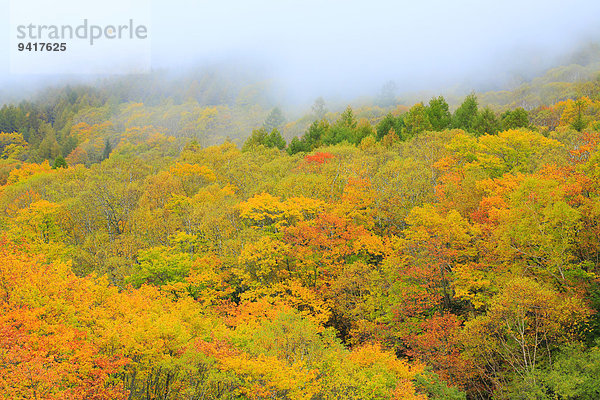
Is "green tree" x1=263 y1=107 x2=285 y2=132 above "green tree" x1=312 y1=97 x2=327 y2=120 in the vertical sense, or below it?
below

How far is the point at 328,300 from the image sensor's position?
123ft

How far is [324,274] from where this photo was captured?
134 ft

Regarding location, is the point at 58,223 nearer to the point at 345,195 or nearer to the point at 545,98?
the point at 345,195

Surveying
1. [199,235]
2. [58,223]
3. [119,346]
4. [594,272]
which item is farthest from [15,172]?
[594,272]

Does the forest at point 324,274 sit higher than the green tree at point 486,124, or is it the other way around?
the green tree at point 486,124

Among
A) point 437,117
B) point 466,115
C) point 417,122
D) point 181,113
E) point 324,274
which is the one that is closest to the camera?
point 324,274

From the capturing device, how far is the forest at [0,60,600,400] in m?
22.7

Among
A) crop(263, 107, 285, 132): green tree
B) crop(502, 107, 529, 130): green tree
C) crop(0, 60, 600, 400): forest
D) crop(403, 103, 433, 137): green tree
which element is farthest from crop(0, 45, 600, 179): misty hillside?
crop(0, 60, 600, 400): forest

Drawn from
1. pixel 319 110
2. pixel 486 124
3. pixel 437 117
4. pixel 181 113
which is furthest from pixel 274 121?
pixel 486 124

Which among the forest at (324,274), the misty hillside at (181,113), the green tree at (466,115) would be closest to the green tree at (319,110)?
the misty hillside at (181,113)

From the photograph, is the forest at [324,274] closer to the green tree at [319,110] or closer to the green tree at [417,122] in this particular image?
the green tree at [417,122]

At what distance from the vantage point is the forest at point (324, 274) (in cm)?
2267

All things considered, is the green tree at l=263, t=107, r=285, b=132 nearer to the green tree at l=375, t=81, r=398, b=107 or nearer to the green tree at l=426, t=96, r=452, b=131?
the green tree at l=375, t=81, r=398, b=107

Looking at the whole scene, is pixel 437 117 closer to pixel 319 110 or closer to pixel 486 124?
pixel 486 124
